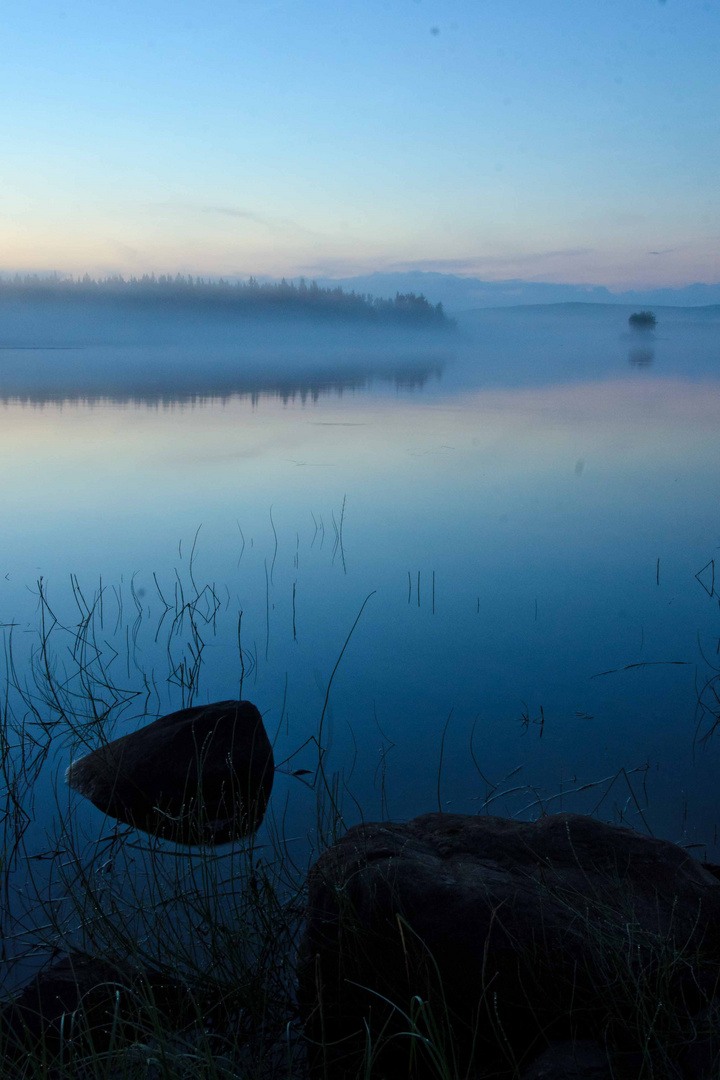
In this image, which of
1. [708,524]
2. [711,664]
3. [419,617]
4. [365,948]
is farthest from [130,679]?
[708,524]

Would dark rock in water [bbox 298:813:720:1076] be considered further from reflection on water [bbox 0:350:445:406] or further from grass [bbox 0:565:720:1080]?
reflection on water [bbox 0:350:445:406]

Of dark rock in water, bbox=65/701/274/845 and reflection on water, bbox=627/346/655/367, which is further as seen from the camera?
reflection on water, bbox=627/346/655/367

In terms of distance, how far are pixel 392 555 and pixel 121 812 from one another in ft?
16.9

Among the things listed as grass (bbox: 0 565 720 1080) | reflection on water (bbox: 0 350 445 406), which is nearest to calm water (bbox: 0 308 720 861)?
grass (bbox: 0 565 720 1080)

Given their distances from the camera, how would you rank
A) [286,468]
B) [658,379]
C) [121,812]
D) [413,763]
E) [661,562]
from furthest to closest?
[658,379] < [286,468] < [661,562] < [413,763] < [121,812]

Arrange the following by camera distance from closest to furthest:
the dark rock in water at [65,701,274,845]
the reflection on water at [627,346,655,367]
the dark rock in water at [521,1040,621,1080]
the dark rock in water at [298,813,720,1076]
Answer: the dark rock in water at [521,1040,621,1080] → the dark rock in water at [298,813,720,1076] → the dark rock in water at [65,701,274,845] → the reflection on water at [627,346,655,367]

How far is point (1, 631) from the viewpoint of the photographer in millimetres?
6488

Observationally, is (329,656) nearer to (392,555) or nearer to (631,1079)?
(392,555)

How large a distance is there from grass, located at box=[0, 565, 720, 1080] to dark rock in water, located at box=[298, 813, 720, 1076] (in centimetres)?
2

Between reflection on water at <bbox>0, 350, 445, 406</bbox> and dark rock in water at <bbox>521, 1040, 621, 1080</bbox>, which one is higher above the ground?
reflection on water at <bbox>0, 350, 445, 406</bbox>

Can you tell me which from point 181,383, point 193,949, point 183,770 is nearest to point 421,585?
point 183,770

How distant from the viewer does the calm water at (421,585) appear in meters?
4.82

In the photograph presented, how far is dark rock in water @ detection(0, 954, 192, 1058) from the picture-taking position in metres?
2.62

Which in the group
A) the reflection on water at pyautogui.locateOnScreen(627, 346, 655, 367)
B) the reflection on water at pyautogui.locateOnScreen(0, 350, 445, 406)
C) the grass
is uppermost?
the reflection on water at pyautogui.locateOnScreen(627, 346, 655, 367)
